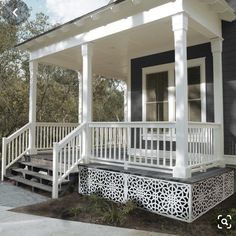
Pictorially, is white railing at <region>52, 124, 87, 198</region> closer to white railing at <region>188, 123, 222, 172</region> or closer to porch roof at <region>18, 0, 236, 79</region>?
porch roof at <region>18, 0, 236, 79</region>

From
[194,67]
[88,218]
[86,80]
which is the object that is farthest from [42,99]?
[88,218]

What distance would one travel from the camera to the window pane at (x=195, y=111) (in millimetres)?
6059

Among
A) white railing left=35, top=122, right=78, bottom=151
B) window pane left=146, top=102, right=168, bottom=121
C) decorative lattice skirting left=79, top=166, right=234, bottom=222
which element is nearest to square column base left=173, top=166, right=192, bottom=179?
decorative lattice skirting left=79, top=166, right=234, bottom=222

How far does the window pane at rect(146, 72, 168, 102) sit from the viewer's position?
668cm

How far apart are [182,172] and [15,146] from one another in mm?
4863

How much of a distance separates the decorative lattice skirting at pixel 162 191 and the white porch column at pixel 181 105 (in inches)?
10.8

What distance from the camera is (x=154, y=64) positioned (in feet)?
22.6

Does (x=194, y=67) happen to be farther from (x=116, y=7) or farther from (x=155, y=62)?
(x=116, y=7)

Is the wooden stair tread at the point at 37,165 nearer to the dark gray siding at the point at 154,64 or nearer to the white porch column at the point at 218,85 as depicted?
the dark gray siding at the point at 154,64

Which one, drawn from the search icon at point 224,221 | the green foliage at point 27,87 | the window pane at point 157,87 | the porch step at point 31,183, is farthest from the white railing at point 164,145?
the green foliage at point 27,87

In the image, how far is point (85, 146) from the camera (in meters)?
5.88

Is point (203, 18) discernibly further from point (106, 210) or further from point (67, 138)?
point (106, 210)

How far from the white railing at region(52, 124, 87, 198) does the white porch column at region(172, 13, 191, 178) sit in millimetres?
2246

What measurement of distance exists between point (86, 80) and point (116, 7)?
5.47ft
